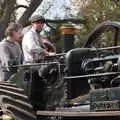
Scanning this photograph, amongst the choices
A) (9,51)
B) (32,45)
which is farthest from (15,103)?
(9,51)

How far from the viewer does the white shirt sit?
6957 mm

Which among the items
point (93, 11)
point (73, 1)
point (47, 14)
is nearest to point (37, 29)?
point (93, 11)

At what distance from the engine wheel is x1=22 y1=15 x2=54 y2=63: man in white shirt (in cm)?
44

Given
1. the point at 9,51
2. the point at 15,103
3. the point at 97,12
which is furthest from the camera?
the point at 97,12

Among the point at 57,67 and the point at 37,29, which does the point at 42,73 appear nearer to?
the point at 57,67

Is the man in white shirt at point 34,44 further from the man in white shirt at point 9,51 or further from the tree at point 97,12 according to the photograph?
the tree at point 97,12

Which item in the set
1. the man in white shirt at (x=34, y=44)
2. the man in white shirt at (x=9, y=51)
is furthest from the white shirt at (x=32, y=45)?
the man in white shirt at (x=9, y=51)

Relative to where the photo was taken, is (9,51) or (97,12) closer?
(9,51)

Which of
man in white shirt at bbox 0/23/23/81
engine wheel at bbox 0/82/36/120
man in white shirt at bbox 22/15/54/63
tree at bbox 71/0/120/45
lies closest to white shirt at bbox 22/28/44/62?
man in white shirt at bbox 22/15/54/63

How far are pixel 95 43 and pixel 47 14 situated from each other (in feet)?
68.7

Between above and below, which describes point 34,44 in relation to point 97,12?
below

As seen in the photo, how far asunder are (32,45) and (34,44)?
0.10 feet

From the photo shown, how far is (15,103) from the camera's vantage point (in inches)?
273

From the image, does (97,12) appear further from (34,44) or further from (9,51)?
(34,44)
